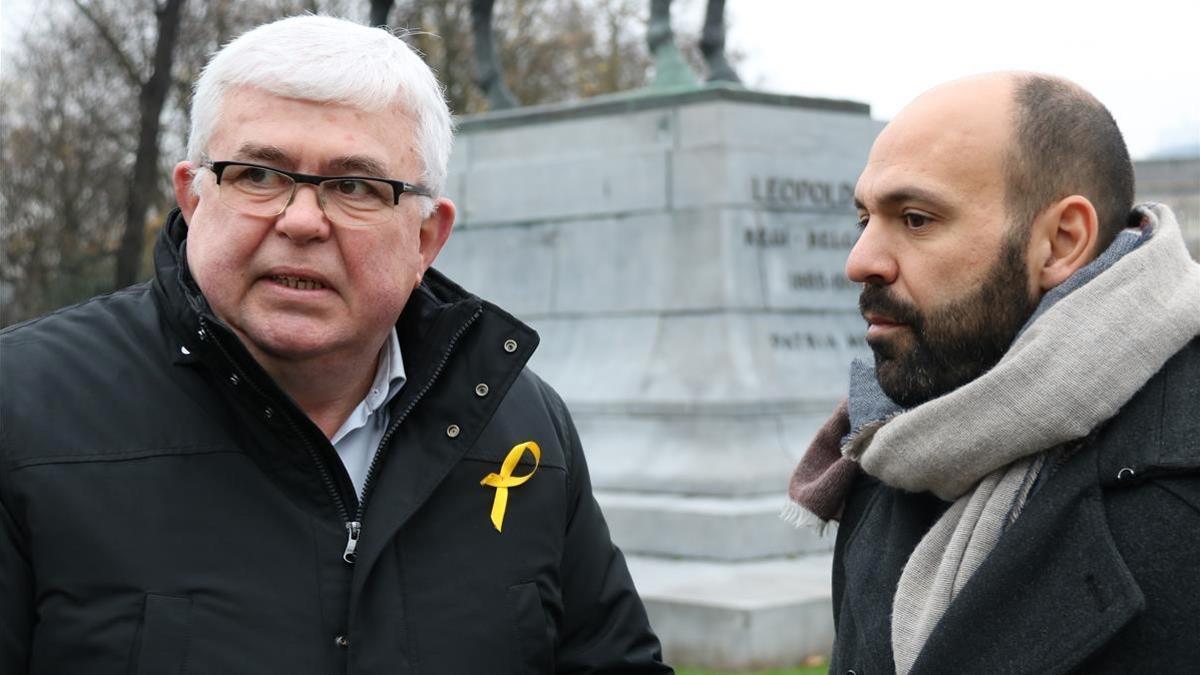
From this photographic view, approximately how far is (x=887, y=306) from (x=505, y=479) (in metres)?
0.66

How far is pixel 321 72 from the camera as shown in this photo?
249 cm

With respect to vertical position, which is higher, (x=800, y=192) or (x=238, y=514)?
(x=238, y=514)

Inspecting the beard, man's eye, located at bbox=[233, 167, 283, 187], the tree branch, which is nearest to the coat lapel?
the beard

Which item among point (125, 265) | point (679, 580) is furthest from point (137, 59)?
point (679, 580)

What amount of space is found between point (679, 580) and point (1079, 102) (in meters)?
5.05

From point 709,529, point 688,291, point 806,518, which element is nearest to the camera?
point 806,518

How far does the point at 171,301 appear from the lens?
98.6 inches

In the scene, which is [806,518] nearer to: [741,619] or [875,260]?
[875,260]

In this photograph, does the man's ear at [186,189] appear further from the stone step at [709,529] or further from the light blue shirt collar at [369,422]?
the stone step at [709,529]

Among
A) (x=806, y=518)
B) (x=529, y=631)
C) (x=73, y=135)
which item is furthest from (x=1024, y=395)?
(x=73, y=135)

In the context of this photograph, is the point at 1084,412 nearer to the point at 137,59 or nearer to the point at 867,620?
the point at 867,620

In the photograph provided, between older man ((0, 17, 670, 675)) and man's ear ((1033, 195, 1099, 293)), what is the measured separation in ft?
2.76

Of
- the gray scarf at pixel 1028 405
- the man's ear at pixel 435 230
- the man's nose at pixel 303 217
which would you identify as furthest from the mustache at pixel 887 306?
the man's nose at pixel 303 217

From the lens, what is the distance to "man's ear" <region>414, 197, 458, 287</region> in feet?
8.98
